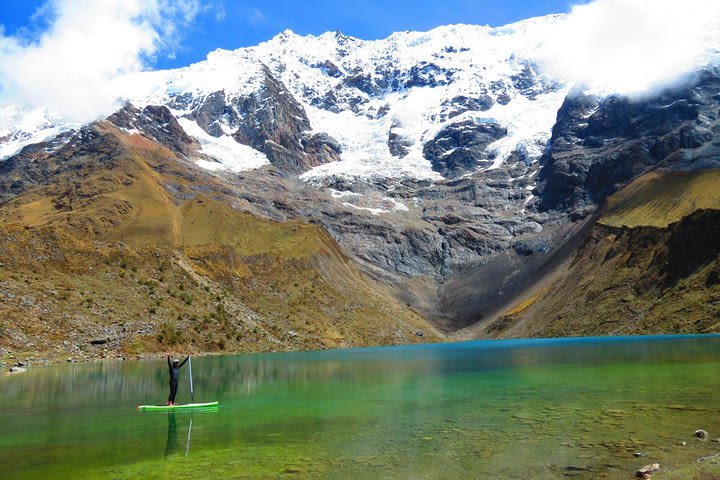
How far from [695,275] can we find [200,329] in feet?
333

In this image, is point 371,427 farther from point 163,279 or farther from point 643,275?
point 643,275

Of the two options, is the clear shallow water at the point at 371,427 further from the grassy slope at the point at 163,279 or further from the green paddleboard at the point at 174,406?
the grassy slope at the point at 163,279

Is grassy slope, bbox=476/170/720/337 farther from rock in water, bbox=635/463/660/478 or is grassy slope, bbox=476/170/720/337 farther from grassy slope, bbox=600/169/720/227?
rock in water, bbox=635/463/660/478

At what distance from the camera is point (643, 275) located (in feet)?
477

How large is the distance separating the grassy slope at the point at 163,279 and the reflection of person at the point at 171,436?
46171 mm

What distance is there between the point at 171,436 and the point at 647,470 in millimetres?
19109

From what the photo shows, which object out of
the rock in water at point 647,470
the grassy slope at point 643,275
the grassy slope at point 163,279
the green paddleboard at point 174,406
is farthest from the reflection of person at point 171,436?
the grassy slope at point 643,275

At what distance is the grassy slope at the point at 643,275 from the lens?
125 meters

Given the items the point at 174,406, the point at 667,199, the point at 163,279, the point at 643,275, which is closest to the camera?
the point at 174,406

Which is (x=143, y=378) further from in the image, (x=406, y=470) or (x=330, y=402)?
(x=406, y=470)

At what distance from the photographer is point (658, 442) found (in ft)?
71.0

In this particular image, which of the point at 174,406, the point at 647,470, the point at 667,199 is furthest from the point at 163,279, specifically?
the point at 667,199

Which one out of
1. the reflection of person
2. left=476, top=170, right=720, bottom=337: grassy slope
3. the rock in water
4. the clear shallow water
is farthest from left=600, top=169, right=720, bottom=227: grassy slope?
the rock in water

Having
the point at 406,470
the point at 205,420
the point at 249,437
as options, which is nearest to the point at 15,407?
the point at 205,420
